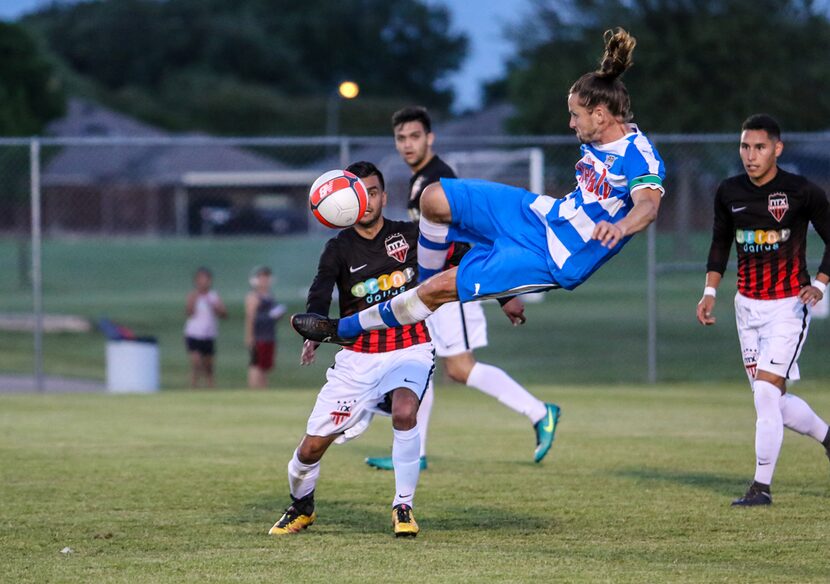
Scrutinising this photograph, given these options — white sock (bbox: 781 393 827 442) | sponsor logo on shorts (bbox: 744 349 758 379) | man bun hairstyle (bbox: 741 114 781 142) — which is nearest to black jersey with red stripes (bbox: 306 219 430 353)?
sponsor logo on shorts (bbox: 744 349 758 379)

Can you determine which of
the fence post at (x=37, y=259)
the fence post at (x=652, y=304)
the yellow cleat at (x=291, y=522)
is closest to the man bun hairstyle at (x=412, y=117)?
the yellow cleat at (x=291, y=522)

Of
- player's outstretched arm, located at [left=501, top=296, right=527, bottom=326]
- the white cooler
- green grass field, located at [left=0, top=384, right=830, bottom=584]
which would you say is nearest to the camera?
green grass field, located at [left=0, top=384, right=830, bottom=584]

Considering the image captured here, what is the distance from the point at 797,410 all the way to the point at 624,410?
522 cm

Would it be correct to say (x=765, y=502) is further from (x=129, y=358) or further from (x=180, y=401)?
(x=129, y=358)

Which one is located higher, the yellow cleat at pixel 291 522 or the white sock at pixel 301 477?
the white sock at pixel 301 477

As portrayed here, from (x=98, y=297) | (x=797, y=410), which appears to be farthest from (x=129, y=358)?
(x=98, y=297)

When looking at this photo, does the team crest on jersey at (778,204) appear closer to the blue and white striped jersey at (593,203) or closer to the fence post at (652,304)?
the blue and white striped jersey at (593,203)

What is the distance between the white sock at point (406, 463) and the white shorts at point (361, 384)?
217 mm

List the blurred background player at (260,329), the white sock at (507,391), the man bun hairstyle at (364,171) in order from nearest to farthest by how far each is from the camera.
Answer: the man bun hairstyle at (364,171)
the white sock at (507,391)
the blurred background player at (260,329)

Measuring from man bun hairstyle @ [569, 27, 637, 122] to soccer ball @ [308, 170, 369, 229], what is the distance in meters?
1.24

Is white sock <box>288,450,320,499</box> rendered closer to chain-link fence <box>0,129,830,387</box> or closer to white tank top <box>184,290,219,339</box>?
chain-link fence <box>0,129,830,387</box>

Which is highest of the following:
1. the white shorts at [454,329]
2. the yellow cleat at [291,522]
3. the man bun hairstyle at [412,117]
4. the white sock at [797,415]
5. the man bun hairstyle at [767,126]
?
the man bun hairstyle at [412,117]

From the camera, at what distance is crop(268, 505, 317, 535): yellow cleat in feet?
21.9

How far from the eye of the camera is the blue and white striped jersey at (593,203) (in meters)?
6.29
